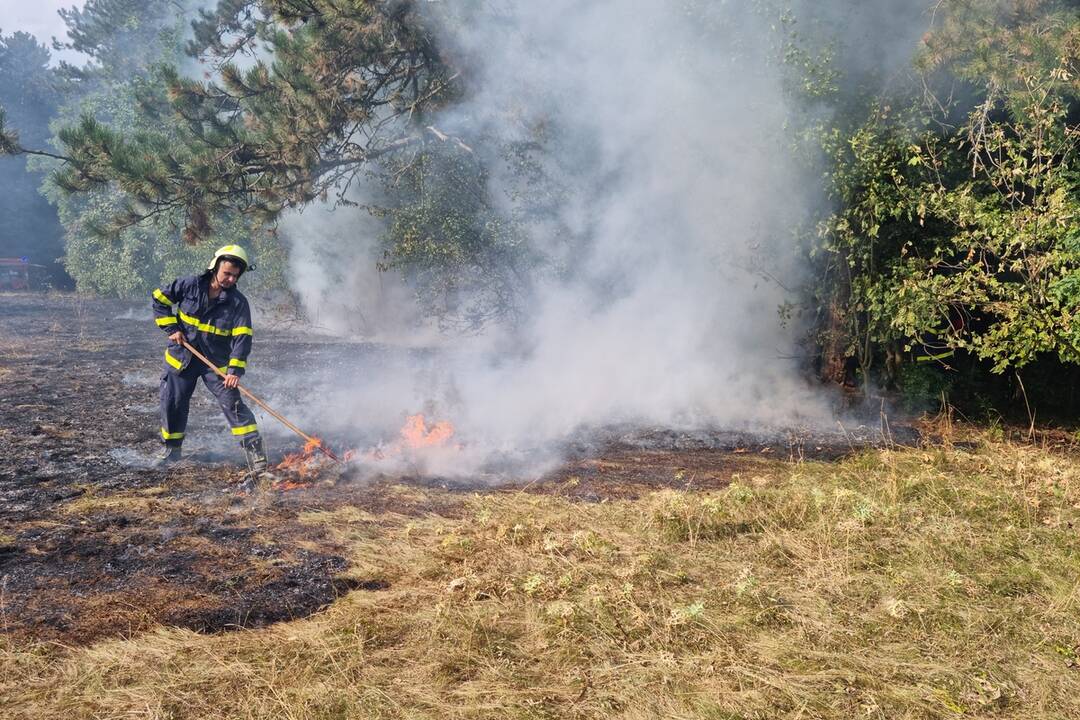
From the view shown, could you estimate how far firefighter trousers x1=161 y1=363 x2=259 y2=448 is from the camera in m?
6.04

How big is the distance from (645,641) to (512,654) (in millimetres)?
568

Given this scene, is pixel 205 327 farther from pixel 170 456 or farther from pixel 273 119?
pixel 273 119

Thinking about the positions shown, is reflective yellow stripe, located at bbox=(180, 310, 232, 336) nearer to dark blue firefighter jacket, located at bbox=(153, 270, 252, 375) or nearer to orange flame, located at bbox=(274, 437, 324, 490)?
dark blue firefighter jacket, located at bbox=(153, 270, 252, 375)

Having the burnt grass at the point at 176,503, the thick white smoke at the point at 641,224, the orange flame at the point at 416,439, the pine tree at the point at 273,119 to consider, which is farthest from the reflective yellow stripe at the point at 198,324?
the pine tree at the point at 273,119

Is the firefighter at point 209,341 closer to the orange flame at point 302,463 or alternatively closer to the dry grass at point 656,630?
the orange flame at point 302,463

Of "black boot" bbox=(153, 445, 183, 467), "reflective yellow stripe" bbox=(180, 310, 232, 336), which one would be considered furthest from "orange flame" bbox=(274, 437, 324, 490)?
"reflective yellow stripe" bbox=(180, 310, 232, 336)

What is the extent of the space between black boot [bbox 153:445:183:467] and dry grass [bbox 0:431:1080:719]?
209 cm

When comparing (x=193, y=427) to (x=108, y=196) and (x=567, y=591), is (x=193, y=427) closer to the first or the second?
(x=567, y=591)

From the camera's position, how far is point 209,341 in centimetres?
623

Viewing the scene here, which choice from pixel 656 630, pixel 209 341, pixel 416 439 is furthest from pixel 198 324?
pixel 656 630

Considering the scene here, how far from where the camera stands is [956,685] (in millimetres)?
2932

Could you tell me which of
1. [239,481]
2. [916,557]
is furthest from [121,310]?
[916,557]

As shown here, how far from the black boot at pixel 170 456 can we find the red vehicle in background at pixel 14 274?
24460 millimetres

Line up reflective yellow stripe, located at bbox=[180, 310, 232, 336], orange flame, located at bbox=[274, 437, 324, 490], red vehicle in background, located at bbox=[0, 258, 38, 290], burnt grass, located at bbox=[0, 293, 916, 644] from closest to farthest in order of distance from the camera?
burnt grass, located at bbox=[0, 293, 916, 644] < orange flame, located at bbox=[274, 437, 324, 490] < reflective yellow stripe, located at bbox=[180, 310, 232, 336] < red vehicle in background, located at bbox=[0, 258, 38, 290]
